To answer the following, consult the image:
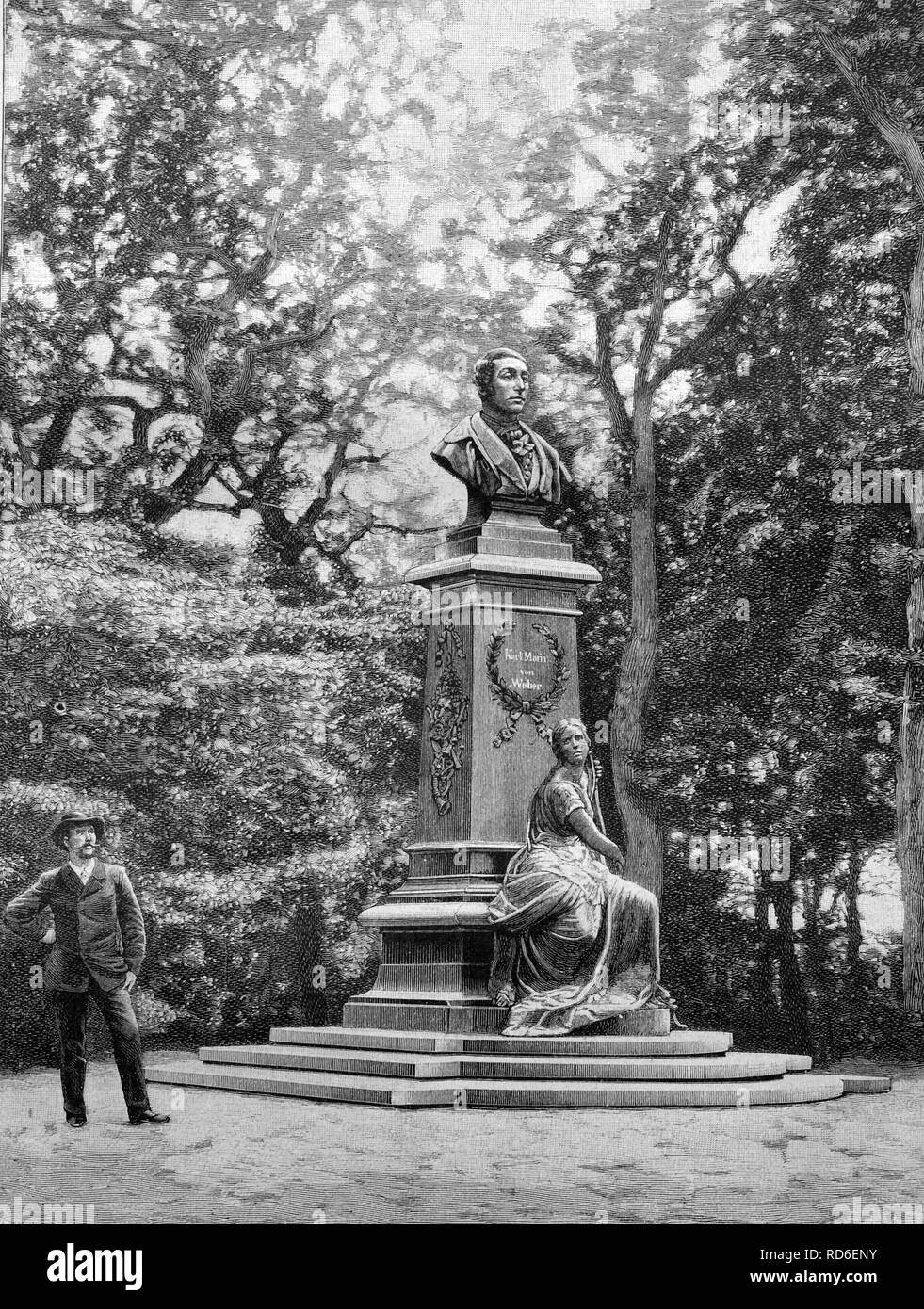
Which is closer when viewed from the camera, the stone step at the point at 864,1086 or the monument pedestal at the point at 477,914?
the monument pedestal at the point at 477,914

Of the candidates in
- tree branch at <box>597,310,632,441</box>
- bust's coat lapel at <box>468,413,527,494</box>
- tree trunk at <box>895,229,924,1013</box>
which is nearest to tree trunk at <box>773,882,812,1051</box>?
tree trunk at <box>895,229,924,1013</box>

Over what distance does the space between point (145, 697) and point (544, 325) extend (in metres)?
4.22

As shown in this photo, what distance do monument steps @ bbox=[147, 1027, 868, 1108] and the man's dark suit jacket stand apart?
1172mm

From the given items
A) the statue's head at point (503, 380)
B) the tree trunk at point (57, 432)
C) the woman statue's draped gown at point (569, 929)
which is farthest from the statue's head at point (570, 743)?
the tree trunk at point (57, 432)

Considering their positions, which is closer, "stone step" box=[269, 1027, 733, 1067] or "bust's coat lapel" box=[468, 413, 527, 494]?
"stone step" box=[269, 1027, 733, 1067]

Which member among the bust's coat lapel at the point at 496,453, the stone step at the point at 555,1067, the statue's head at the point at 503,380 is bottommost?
the stone step at the point at 555,1067

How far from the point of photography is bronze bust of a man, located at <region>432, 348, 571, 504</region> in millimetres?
11094

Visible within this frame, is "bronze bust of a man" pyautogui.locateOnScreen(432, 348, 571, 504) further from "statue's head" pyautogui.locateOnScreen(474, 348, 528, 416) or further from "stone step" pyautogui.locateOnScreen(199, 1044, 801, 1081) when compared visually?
"stone step" pyautogui.locateOnScreen(199, 1044, 801, 1081)

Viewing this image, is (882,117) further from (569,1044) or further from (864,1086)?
(569,1044)

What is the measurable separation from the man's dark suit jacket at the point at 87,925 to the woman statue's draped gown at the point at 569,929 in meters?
1.94

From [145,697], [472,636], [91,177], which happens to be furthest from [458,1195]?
[91,177]

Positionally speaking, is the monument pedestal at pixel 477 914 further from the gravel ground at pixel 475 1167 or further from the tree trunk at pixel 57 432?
the tree trunk at pixel 57 432

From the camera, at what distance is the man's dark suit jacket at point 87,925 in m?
8.90

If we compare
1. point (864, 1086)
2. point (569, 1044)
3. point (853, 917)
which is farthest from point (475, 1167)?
point (853, 917)
